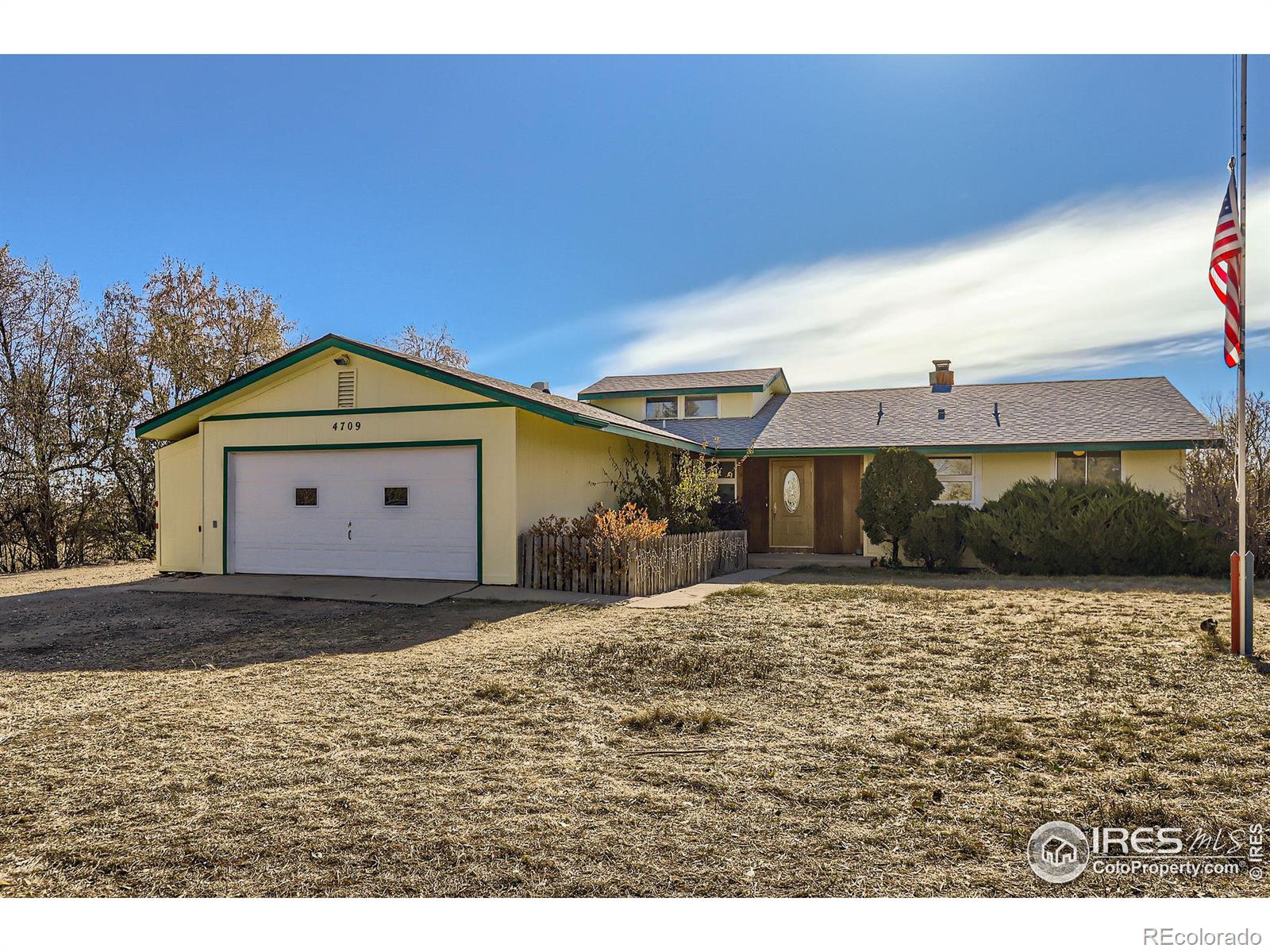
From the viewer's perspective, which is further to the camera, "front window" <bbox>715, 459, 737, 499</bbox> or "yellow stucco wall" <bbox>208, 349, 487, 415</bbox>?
"front window" <bbox>715, 459, 737, 499</bbox>

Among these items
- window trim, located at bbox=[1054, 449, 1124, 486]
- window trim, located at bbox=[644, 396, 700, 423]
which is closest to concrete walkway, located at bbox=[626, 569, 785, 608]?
window trim, located at bbox=[1054, 449, 1124, 486]

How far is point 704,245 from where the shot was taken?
1582 centimetres

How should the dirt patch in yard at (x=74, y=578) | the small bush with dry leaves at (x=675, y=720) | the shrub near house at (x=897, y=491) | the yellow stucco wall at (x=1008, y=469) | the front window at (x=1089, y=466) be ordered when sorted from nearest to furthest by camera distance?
the small bush with dry leaves at (x=675, y=720)
the dirt patch in yard at (x=74, y=578)
the shrub near house at (x=897, y=491)
the front window at (x=1089, y=466)
the yellow stucco wall at (x=1008, y=469)

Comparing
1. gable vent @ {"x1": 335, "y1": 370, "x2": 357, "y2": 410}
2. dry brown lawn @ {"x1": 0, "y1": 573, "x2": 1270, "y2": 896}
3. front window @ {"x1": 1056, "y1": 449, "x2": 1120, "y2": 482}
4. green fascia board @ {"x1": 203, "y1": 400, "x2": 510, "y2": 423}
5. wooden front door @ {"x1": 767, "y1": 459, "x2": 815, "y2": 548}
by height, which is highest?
gable vent @ {"x1": 335, "y1": 370, "x2": 357, "y2": 410}

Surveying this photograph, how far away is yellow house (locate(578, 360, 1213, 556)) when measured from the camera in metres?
16.3

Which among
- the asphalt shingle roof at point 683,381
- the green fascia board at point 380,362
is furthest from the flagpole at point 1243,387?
the asphalt shingle roof at point 683,381

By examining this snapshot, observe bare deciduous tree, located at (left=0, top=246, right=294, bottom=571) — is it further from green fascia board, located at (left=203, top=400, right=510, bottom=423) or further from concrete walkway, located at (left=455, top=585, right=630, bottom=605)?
concrete walkway, located at (left=455, top=585, right=630, bottom=605)

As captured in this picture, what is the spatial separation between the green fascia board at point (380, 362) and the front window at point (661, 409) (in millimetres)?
7025

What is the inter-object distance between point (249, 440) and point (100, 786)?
10684mm

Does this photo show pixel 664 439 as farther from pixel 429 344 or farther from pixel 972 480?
pixel 429 344

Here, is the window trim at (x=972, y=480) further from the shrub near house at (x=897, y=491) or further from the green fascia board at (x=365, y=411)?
the green fascia board at (x=365, y=411)

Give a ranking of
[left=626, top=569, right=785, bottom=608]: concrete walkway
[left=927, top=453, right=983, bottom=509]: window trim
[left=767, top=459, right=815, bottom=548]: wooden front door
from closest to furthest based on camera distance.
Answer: [left=626, top=569, right=785, bottom=608]: concrete walkway → [left=927, top=453, right=983, bottom=509]: window trim → [left=767, top=459, right=815, bottom=548]: wooden front door

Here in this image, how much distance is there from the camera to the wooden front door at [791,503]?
61.9 ft

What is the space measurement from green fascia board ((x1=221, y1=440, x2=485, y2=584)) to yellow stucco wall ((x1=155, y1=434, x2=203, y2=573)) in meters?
0.60
